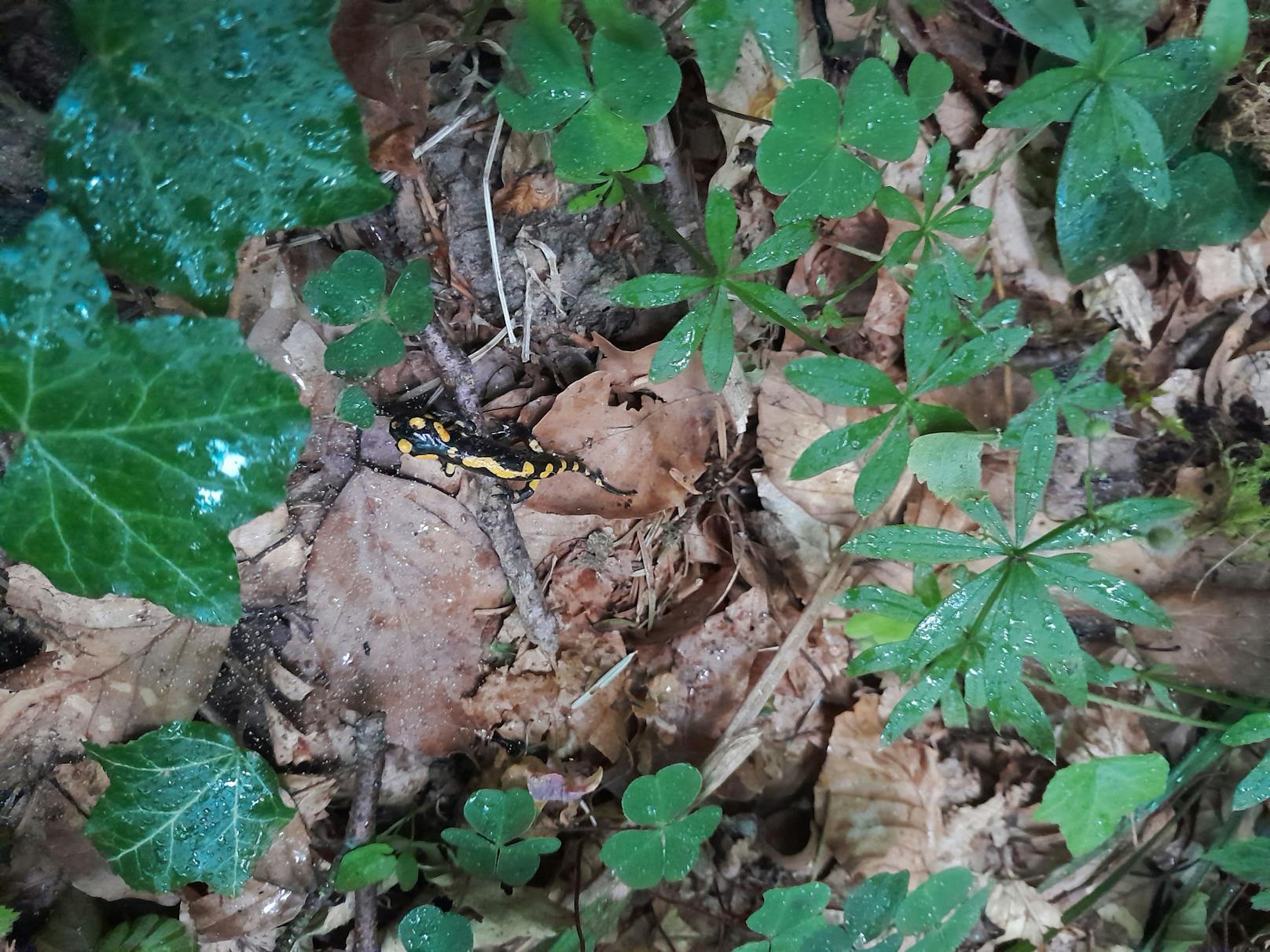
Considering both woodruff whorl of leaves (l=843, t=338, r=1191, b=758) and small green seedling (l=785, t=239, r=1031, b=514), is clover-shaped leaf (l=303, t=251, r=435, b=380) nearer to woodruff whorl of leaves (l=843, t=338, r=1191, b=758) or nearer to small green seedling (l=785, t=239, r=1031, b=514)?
small green seedling (l=785, t=239, r=1031, b=514)

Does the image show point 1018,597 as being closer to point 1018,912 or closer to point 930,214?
point 930,214

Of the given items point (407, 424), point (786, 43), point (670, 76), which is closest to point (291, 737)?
point (407, 424)

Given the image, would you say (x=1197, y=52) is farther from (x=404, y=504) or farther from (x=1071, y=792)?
(x=404, y=504)

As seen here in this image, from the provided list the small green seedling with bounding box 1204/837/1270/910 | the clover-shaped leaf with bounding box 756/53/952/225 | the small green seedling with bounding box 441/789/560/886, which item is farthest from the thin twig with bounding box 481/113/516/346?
the small green seedling with bounding box 1204/837/1270/910

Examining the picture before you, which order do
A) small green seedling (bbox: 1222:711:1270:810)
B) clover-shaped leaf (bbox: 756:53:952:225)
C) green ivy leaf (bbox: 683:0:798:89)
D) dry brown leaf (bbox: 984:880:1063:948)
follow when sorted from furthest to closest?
dry brown leaf (bbox: 984:880:1063:948), small green seedling (bbox: 1222:711:1270:810), clover-shaped leaf (bbox: 756:53:952:225), green ivy leaf (bbox: 683:0:798:89)

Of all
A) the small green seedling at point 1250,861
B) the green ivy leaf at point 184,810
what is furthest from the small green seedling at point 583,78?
the small green seedling at point 1250,861

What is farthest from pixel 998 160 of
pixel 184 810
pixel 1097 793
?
pixel 184 810
